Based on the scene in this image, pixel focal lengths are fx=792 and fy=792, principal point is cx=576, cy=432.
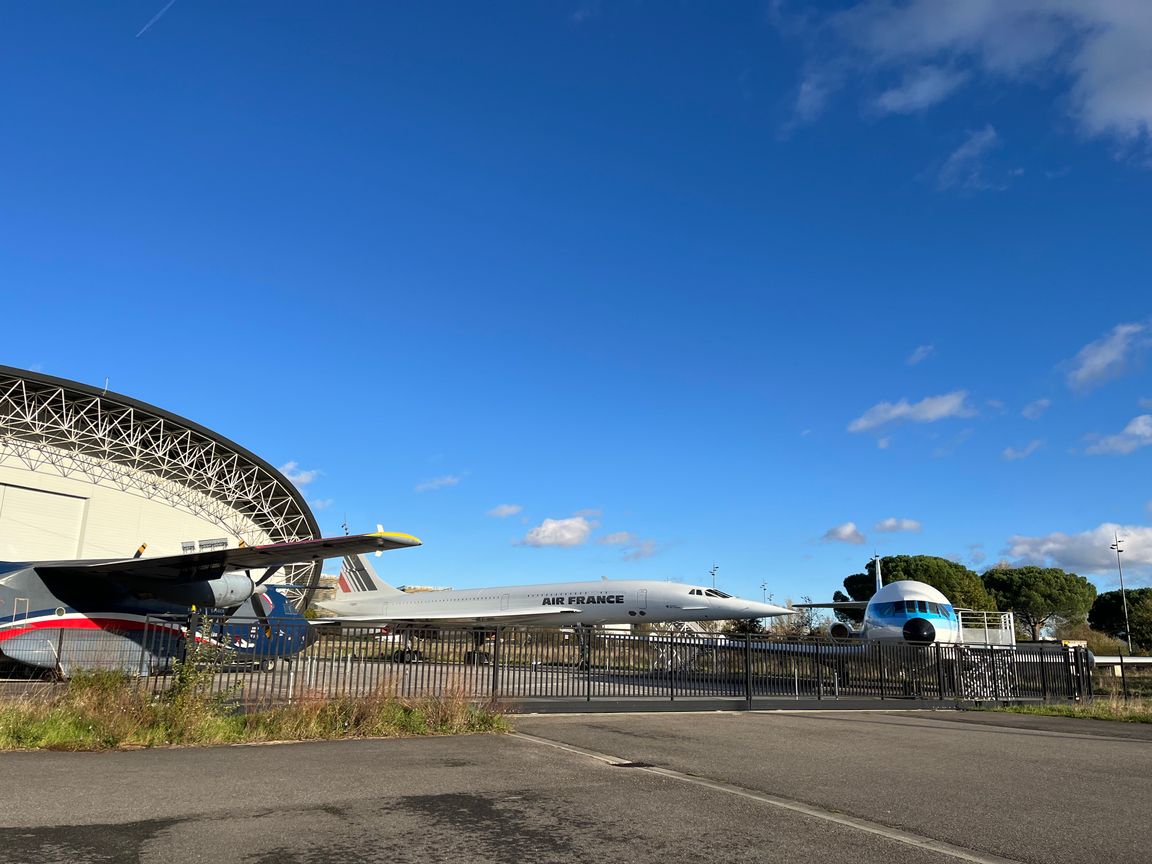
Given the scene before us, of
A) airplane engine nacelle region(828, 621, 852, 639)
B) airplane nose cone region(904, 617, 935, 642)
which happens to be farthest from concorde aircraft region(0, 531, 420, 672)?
airplane engine nacelle region(828, 621, 852, 639)

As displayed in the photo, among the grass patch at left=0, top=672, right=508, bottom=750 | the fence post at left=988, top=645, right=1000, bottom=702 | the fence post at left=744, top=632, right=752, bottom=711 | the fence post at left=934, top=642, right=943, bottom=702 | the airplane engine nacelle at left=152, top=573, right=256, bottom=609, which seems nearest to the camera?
the grass patch at left=0, top=672, right=508, bottom=750

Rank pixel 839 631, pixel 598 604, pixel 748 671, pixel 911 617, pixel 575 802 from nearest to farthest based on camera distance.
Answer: pixel 575 802, pixel 748 671, pixel 911 617, pixel 839 631, pixel 598 604

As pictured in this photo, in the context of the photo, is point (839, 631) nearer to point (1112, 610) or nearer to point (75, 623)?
point (75, 623)

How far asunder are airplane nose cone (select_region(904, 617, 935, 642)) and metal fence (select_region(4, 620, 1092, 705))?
336 centimetres

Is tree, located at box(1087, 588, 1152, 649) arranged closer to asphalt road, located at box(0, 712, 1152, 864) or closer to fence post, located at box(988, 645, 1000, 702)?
fence post, located at box(988, 645, 1000, 702)

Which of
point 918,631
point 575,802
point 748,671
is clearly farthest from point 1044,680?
point 575,802

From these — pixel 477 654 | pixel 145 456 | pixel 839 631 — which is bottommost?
pixel 477 654

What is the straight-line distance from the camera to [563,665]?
614 inches

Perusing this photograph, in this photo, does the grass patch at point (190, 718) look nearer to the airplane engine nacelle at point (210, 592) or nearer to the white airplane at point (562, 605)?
the airplane engine nacelle at point (210, 592)

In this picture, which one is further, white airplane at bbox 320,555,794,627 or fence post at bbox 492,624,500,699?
white airplane at bbox 320,555,794,627

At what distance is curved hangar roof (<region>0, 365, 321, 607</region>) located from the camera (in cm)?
3666

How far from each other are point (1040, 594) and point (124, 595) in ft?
295

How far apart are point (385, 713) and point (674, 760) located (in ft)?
13.8

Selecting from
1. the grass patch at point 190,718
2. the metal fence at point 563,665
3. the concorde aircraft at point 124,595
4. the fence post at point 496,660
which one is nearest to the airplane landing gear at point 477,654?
the metal fence at point 563,665
